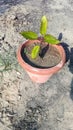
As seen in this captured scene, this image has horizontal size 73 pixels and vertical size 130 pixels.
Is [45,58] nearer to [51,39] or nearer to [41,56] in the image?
[41,56]

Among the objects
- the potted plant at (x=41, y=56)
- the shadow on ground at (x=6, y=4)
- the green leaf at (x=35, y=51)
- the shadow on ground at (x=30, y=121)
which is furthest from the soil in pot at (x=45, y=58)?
the shadow on ground at (x=6, y=4)

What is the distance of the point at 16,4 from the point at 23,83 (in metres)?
1.62

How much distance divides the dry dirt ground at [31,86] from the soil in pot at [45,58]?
17.4 inches

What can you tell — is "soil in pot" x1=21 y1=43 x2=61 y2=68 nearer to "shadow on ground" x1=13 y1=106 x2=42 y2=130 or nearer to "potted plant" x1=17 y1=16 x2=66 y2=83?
"potted plant" x1=17 y1=16 x2=66 y2=83

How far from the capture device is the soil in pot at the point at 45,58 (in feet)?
9.50

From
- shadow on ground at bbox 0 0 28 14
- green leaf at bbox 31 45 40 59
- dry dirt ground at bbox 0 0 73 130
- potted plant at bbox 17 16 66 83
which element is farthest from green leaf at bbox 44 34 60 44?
shadow on ground at bbox 0 0 28 14

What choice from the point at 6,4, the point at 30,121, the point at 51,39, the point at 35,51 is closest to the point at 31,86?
the point at 30,121

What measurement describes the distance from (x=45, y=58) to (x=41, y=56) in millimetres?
52

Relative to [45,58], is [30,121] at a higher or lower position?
lower

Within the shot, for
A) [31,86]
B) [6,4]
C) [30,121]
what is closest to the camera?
[30,121]

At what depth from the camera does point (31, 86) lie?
324cm

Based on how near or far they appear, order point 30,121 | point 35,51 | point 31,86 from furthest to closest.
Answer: point 31,86 < point 30,121 < point 35,51

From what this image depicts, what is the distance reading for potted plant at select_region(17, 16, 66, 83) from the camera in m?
2.75

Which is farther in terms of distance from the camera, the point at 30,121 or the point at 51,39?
the point at 30,121
